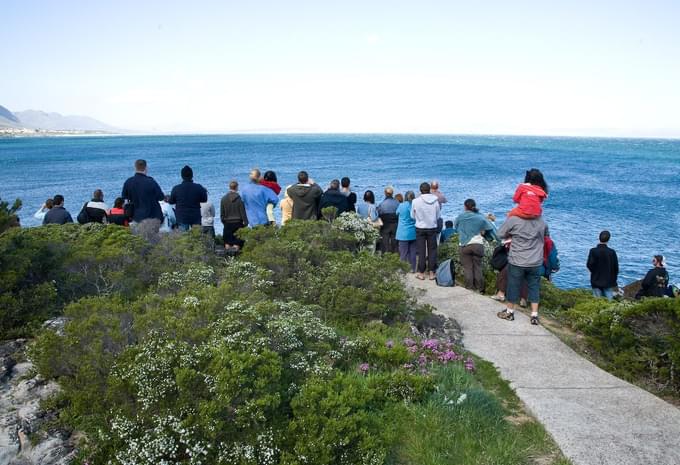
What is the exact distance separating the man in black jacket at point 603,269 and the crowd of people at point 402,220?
0.02 m

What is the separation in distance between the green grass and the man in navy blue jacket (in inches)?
236

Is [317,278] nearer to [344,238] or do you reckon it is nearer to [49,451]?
[344,238]

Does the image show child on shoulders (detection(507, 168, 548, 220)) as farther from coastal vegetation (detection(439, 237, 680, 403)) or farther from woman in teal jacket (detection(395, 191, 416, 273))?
woman in teal jacket (detection(395, 191, 416, 273))

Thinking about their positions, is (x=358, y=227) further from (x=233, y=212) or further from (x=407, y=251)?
(x=233, y=212)

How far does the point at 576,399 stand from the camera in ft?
15.9

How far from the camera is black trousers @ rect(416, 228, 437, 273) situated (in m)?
9.33

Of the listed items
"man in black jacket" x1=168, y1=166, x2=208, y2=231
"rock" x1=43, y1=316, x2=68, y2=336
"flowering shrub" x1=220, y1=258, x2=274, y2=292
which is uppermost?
"man in black jacket" x1=168, y1=166, x2=208, y2=231

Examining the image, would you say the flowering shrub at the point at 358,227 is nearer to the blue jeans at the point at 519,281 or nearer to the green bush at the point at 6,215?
the blue jeans at the point at 519,281

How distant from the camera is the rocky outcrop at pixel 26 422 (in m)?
3.51

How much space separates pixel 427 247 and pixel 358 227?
5.49 feet

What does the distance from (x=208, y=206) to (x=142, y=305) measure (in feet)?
19.0

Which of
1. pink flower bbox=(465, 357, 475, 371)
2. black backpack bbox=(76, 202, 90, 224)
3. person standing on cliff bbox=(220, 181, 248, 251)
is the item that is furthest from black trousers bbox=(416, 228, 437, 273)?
black backpack bbox=(76, 202, 90, 224)

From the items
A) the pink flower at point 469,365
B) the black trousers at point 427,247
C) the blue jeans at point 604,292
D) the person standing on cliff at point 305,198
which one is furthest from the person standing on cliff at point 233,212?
the blue jeans at point 604,292

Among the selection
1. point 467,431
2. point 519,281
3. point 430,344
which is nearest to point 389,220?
point 519,281
